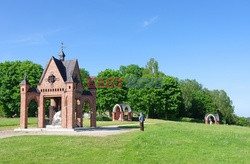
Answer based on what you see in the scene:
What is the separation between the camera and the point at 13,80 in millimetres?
57062

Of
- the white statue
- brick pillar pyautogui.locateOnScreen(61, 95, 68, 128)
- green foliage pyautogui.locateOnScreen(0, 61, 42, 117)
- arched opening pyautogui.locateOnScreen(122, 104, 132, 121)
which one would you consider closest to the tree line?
green foliage pyautogui.locateOnScreen(0, 61, 42, 117)

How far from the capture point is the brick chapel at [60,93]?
2906 centimetres

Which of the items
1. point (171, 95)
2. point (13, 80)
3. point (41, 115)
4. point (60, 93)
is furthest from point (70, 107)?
point (171, 95)

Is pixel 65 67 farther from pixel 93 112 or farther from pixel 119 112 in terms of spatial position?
pixel 119 112

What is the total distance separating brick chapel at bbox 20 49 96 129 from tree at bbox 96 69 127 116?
30691 millimetres

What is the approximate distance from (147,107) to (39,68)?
2651 cm

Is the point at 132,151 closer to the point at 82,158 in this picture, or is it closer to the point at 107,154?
the point at 107,154

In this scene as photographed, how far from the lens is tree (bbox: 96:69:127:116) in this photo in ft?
212

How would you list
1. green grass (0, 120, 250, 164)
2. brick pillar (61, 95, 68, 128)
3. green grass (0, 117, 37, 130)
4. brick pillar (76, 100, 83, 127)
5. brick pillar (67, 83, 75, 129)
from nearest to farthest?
green grass (0, 120, 250, 164) < brick pillar (67, 83, 75, 129) < brick pillar (61, 95, 68, 128) < brick pillar (76, 100, 83, 127) < green grass (0, 117, 37, 130)

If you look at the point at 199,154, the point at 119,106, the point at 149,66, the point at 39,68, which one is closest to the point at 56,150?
the point at 199,154

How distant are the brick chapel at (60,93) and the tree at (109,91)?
3069cm

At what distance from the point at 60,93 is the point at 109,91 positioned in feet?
113

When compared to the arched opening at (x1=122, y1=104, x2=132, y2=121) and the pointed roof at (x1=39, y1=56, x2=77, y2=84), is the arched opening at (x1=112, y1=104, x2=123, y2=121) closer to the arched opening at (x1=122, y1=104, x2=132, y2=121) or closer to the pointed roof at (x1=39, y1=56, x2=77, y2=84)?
the arched opening at (x1=122, y1=104, x2=132, y2=121)

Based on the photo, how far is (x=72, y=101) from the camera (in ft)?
94.7
